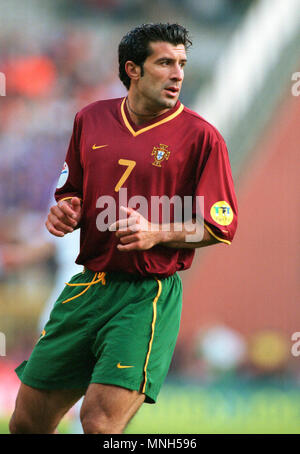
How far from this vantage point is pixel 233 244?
4.84 meters

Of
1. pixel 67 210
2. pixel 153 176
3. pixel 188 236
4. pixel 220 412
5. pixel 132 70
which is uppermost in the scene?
pixel 132 70

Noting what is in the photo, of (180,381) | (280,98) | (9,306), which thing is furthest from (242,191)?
(9,306)

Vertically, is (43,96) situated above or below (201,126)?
above

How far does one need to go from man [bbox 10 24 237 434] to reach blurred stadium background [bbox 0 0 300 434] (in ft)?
5.07

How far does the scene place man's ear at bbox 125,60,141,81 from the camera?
10.6ft

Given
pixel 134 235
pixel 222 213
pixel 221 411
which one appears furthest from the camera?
pixel 221 411

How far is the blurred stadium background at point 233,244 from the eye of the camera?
15.6 ft

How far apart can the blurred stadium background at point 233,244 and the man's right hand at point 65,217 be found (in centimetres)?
161

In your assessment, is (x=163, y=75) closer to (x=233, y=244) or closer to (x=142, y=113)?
(x=142, y=113)

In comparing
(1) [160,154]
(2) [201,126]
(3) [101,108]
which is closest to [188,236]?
(1) [160,154]

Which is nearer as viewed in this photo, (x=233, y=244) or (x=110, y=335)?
(x=110, y=335)

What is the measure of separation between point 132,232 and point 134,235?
14 millimetres

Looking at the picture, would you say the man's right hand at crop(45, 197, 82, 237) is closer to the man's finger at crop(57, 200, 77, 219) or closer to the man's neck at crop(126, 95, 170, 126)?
the man's finger at crop(57, 200, 77, 219)

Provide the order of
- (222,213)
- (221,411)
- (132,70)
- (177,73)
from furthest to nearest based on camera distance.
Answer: (221,411), (132,70), (177,73), (222,213)
